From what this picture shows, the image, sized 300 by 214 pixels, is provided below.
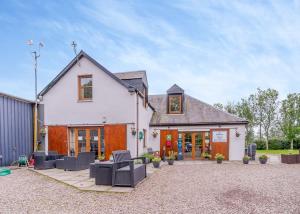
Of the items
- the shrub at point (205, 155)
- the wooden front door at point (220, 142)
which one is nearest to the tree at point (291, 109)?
the wooden front door at point (220, 142)

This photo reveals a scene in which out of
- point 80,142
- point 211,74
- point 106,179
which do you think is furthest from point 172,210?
point 211,74

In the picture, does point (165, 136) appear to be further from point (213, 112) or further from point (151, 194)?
point (151, 194)

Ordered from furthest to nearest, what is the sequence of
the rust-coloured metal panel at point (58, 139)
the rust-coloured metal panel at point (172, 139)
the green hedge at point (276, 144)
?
the green hedge at point (276, 144) → the rust-coloured metal panel at point (172, 139) → the rust-coloured metal panel at point (58, 139)

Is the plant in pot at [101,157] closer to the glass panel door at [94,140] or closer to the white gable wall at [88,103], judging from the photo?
the glass panel door at [94,140]

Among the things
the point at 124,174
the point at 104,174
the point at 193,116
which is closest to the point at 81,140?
the point at 104,174

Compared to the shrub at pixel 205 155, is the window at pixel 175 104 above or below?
above

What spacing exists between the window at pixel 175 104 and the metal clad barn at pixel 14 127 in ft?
33.5

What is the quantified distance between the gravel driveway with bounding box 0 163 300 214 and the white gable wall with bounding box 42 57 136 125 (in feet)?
18.0

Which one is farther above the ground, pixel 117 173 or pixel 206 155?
pixel 117 173

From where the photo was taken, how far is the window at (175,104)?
17500mm

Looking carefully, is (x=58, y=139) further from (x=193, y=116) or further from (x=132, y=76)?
(x=193, y=116)

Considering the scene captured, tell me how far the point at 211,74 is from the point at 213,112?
17.6ft

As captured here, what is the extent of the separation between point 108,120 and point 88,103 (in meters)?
1.69

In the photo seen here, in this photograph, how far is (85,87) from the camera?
13.8m
